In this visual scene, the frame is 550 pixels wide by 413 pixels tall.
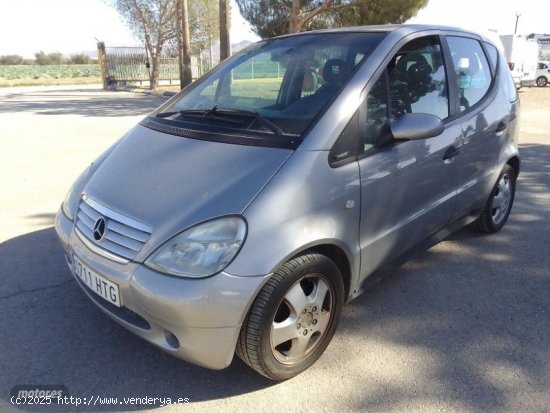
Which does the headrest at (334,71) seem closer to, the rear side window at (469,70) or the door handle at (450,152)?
the door handle at (450,152)

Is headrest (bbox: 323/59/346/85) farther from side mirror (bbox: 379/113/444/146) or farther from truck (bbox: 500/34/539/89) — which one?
truck (bbox: 500/34/539/89)

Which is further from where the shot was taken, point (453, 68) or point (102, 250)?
point (453, 68)

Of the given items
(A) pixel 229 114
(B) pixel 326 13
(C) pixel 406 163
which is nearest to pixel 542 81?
(B) pixel 326 13

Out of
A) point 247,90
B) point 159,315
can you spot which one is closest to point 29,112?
point 247,90

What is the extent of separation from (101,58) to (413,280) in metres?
27.7

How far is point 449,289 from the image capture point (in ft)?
10.6

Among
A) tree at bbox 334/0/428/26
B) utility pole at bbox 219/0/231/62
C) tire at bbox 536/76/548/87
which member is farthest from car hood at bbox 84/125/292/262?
tire at bbox 536/76/548/87

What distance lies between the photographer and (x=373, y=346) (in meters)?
2.62

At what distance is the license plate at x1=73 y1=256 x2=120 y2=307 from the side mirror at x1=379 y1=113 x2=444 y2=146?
1.62m

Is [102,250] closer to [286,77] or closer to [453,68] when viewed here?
[286,77]

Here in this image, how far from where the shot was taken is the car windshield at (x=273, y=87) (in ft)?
8.27

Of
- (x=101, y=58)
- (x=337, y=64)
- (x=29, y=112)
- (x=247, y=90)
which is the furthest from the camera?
(x=101, y=58)

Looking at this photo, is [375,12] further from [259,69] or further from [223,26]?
[259,69]

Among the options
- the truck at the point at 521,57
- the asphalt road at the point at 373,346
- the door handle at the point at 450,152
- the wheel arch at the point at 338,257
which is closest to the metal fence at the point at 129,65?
the truck at the point at 521,57
